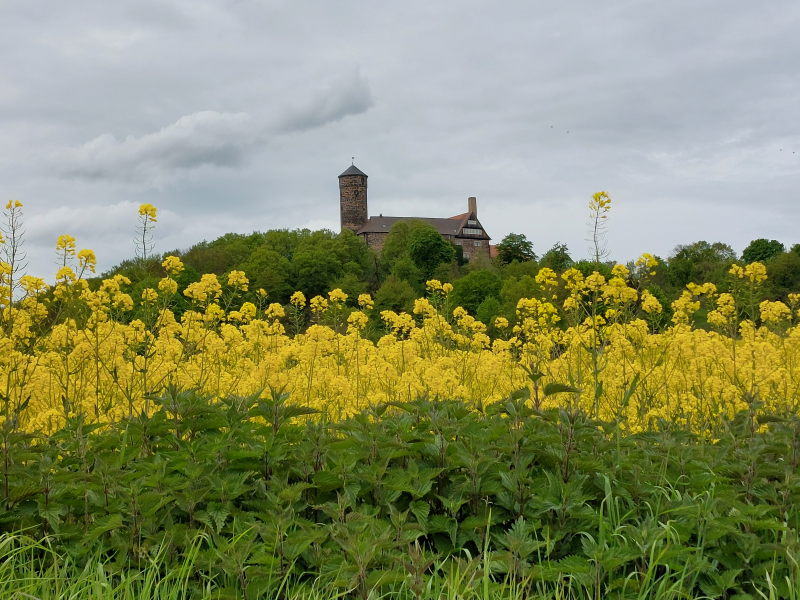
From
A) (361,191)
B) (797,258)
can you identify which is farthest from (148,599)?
(361,191)

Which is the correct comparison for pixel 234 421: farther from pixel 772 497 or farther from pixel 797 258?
pixel 797 258

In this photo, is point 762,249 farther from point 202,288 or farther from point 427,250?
point 202,288

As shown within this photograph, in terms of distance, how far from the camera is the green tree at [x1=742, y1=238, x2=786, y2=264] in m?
73.6

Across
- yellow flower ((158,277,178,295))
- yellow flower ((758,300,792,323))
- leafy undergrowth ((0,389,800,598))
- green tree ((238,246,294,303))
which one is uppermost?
green tree ((238,246,294,303))

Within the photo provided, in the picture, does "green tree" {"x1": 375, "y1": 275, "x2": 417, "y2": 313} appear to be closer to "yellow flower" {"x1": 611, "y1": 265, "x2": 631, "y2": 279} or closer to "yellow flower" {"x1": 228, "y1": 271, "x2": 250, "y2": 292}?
"yellow flower" {"x1": 228, "y1": 271, "x2": 250, "y2": 292}

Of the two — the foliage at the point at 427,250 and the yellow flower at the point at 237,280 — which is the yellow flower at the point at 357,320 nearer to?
the yellow flower at the point at 237,280

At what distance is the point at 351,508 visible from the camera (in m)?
3.08

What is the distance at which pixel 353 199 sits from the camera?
12962 centimetres

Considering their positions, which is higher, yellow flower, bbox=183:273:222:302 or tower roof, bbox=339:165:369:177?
tower roof, bbox=339:165:369:177

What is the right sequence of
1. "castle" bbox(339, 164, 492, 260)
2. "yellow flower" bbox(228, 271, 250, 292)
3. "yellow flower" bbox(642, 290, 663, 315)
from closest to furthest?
"yellow flower" bbox(228, 271, 250, 292), "yellow flower" bbox(642, 290, 663, 315), "castle" bbox(339, 164, 492, 260)

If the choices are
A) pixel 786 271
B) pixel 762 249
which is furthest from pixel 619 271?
pixel 762 249

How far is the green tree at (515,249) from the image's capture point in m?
93.1

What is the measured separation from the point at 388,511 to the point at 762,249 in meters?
81.1

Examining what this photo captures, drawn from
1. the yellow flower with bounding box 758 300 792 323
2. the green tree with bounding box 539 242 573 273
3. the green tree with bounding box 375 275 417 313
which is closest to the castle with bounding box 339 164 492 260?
the green tree with bounding box 375 275 417 313
